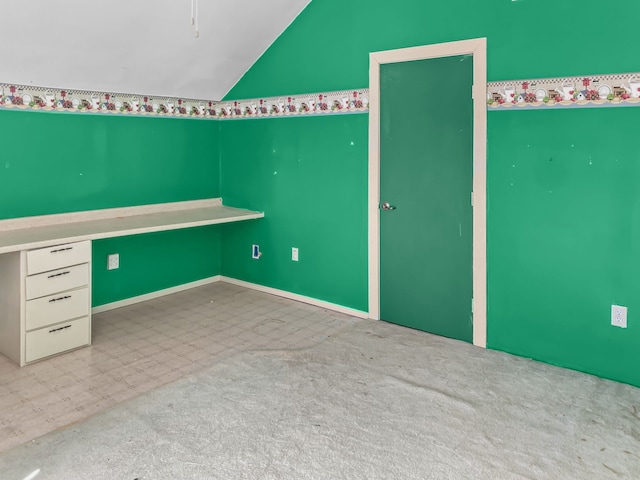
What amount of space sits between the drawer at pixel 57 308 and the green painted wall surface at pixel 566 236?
2.51 metres

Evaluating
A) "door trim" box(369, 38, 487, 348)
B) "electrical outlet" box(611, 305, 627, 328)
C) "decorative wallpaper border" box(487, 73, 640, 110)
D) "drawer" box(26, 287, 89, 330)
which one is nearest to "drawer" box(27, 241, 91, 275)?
"drawer" box(26, 287, 89, 330)

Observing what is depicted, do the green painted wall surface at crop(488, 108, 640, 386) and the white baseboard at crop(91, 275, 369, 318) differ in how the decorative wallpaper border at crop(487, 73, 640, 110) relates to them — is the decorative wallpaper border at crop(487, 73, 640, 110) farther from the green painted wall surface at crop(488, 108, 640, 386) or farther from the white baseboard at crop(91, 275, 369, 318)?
the white baseboard at crop(91, 275, 369, 318)

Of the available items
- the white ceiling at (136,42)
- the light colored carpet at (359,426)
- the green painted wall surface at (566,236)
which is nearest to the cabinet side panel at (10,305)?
the light colored carpet at (359,426)

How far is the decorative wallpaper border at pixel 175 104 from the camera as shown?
3.32 metres

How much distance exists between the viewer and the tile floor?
2416 millimetres

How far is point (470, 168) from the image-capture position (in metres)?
3.09

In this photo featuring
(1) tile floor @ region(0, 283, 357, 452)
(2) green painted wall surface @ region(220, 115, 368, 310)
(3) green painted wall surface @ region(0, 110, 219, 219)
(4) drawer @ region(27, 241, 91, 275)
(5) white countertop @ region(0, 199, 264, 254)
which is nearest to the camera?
(1) tile floor @ region(0, 283, 357, 452)

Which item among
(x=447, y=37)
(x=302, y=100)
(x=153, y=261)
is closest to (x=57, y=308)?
(x=153, y=261)

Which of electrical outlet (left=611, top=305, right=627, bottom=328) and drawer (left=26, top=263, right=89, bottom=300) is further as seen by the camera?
drawer (left=26, top=263, right=89, bottom=300)

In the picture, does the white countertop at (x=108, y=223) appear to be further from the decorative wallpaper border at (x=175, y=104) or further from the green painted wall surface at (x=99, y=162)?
the decorative wallpaper border at (x=175, y=104)

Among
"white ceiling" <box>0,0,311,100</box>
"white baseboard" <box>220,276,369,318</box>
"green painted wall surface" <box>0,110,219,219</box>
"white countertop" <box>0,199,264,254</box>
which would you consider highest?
"white ceiling" <box>0,0,311,100</box>

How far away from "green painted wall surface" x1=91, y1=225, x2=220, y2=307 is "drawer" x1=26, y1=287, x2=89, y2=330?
0.72 metres

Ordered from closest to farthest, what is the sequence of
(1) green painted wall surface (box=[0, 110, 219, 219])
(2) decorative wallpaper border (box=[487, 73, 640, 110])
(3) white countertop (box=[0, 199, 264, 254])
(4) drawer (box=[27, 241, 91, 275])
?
1. (2) decorative wallpaper border (box=[487, 73, 640, 110])
2. (4) drawer (box=[27, 241, 91, 275])
3. (3) white countertop (box=[0, 199, 264, 254])
4. (1) green painted wall surface (box=[0, 110, 219, 219])

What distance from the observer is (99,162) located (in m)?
3.74
